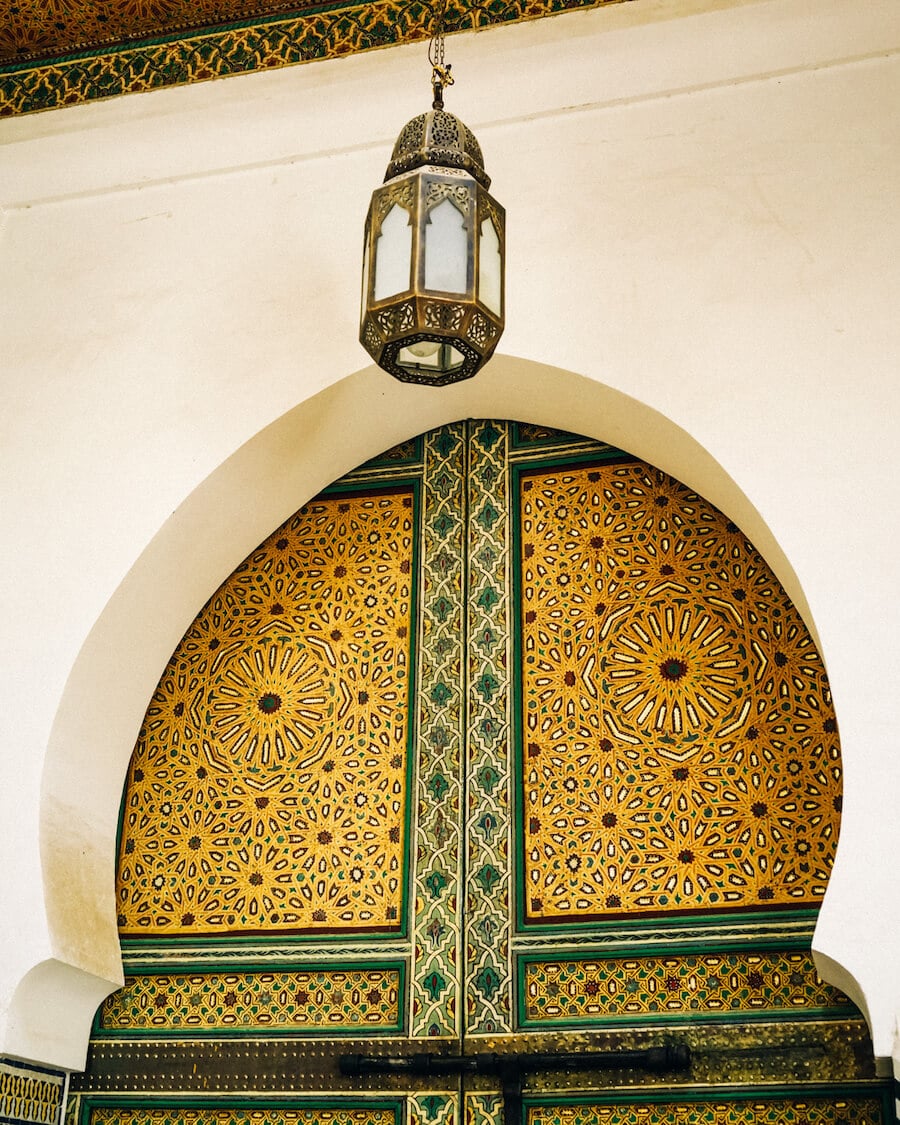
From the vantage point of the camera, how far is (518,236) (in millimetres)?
2881

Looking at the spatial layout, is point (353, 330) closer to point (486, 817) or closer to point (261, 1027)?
point (486, 817)

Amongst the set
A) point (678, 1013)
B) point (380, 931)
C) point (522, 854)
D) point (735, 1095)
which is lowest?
point (735, 1095)

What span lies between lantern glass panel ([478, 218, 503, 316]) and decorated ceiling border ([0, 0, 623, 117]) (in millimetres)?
1115

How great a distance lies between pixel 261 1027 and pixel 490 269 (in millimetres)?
1542

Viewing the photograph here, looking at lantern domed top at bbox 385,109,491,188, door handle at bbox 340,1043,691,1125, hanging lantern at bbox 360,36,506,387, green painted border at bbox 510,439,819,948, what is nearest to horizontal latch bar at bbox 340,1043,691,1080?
door handle at bbox 340,1043,691,1125

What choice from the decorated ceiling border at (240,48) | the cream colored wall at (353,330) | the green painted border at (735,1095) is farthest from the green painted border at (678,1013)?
the decorated ceiling border at (240,48)

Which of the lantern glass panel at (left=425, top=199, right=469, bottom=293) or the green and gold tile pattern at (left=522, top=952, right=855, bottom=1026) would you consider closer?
the lantern glass panel at (left=425, top=199, right=469, bottom=293)

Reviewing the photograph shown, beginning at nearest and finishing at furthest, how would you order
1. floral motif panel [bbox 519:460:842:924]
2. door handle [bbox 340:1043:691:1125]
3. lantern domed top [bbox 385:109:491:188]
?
1. lantern domed top [bbox 385:109:491:188]
2. door handle [bbox 340:1043:691:1125]
3. floral motif panel [bbox 519:460:842:924]

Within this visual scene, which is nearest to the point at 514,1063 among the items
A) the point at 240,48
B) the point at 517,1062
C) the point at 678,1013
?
the point at 517,1062

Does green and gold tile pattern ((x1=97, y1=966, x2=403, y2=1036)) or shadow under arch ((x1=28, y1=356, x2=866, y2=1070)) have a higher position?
shadow under arch ((x1=28, y1=356, x2=866, y2=1070))

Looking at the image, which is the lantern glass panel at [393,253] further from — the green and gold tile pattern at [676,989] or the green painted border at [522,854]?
the green and gold tile pattern at [676,989]

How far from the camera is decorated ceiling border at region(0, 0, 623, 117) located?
121 inches

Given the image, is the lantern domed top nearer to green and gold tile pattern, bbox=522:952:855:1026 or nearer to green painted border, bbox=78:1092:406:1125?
green and gold tile pattern, bbox=522:952:855:1026

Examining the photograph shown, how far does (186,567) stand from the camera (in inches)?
116
